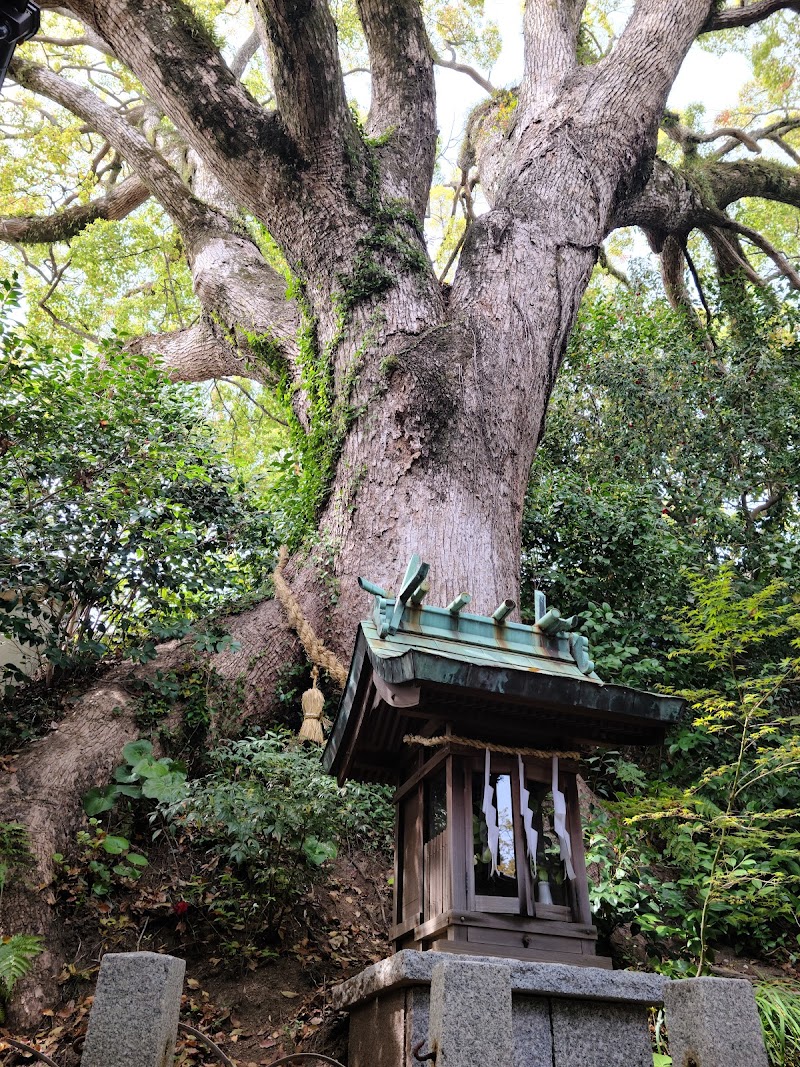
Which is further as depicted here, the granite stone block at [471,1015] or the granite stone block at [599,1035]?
the granite stone block at [599,1035]

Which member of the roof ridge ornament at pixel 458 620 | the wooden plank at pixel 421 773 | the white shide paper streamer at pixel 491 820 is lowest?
the white shide paper streamer at pixel 491 820

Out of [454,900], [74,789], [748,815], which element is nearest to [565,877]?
[454,900]

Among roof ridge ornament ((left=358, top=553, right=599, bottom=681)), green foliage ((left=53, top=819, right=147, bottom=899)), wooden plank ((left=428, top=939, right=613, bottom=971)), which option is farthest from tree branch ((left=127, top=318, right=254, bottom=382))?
wooden plank ((left=428, top=939, right=613, bottom=971))

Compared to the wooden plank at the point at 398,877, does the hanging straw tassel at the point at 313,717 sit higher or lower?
higher

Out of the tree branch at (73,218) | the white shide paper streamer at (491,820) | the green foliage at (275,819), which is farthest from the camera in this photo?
the tree branch at (73,218)

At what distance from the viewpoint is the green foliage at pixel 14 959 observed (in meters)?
2.96

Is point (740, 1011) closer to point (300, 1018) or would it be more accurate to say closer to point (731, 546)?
point (300, 1018)

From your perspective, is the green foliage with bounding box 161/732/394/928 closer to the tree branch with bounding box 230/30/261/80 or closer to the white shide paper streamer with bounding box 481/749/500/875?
the white shide paper streamer with bounding box 481/749/500/875

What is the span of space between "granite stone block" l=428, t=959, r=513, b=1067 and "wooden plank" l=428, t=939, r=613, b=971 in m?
0.42

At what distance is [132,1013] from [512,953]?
1166 mm

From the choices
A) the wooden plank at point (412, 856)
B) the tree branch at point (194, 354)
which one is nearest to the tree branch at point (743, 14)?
the tree branch at point (194, 354)

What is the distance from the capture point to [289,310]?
6.75m

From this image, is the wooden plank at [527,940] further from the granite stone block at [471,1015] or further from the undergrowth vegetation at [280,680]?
the undergrowth vegetation at [280,680]

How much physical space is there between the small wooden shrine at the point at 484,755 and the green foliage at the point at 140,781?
1463mm
